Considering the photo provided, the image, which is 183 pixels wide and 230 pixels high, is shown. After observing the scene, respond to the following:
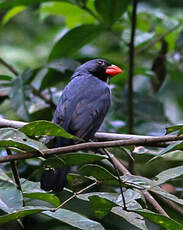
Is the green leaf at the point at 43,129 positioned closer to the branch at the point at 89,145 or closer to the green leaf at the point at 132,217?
the branch at the point at 89,145

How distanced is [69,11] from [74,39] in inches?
20.8

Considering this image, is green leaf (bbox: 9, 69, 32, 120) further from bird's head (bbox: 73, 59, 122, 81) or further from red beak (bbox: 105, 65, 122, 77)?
red beak (bbox: 105, 65, 122, 77)

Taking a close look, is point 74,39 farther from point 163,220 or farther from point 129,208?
point 163,220

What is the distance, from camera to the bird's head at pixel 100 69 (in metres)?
3.83

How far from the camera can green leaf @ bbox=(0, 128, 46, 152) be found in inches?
73.7

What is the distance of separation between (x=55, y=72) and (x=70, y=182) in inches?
62.9

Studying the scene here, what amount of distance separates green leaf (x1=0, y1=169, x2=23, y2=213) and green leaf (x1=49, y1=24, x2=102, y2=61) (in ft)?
5.98

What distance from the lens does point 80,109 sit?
3.15 metres

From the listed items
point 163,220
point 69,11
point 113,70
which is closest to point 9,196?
point 163,220

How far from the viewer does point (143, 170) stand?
3590mm

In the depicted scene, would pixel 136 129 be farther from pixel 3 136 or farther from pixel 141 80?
pixel 3 136

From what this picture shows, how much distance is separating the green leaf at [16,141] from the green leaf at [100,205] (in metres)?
0.29

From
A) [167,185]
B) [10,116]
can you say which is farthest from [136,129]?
A: [10,116]

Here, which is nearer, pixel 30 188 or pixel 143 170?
pixel 30 188
